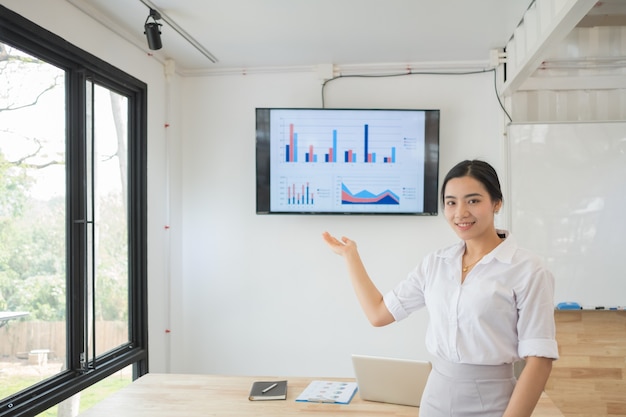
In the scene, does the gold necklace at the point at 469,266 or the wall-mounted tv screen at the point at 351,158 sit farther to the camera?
the wall-mounted tv screen at the point at 351,158

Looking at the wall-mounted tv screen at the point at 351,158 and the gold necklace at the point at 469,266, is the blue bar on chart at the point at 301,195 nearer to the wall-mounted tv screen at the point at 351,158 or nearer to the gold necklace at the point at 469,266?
the wall-mounted tv screen at the point at 351,158

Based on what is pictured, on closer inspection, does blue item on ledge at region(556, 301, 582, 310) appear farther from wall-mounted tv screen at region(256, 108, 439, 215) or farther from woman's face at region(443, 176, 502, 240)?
woman's face at region(443, 176, 502, 240)

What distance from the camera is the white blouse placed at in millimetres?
1669

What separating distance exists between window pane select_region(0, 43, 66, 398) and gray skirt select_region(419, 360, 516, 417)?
200cm

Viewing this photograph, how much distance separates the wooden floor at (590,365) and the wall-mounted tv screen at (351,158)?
1.29m

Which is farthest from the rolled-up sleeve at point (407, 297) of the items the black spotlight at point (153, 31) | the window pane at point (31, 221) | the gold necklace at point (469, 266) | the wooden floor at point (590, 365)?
the wooden floor at point (590, 365)

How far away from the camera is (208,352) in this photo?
4.61m

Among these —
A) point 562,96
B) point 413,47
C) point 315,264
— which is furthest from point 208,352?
point 562,96

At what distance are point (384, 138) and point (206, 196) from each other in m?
1.50

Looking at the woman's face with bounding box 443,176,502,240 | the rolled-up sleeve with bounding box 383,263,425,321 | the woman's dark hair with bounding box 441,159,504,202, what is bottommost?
the rolled-up sleeve with bounding box 383,263,425,321

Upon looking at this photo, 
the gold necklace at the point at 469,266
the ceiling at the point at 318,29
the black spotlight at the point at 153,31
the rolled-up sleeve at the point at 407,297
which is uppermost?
the ceiling at the point at 318,29

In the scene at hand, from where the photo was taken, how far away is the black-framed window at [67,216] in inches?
107

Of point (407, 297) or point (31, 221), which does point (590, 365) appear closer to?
point (407, 297)

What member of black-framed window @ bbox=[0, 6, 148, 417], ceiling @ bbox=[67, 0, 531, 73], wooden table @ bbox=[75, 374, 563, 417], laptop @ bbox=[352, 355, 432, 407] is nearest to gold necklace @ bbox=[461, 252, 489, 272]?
laptop @ bbox=[352, 355, 432, 407]
